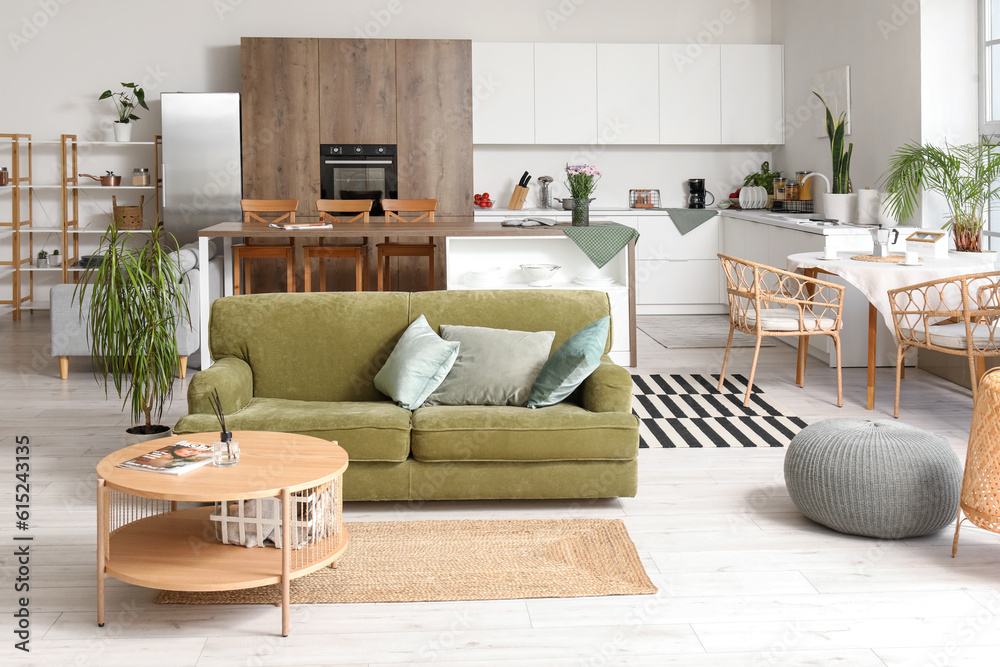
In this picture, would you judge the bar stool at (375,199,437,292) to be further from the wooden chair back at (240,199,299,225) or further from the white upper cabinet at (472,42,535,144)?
the white upper cabinet at (472,42,535,144)

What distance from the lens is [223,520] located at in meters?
2.98

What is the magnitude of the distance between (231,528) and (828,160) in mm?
6351

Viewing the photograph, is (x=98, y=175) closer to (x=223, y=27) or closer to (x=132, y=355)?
(x=223, y=27)

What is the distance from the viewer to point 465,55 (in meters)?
8.32

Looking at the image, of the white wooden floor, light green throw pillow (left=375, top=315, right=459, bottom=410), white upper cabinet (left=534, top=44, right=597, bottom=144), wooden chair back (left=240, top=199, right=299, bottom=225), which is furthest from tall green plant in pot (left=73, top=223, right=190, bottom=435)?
white upper cabinet (left=534, top=44, right=597, bottom=144)

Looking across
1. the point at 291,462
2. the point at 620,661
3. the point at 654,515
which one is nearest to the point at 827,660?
the point at 620,661

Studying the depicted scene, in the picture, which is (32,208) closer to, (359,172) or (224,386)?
(359,172)

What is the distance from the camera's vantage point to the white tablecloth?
5.10m

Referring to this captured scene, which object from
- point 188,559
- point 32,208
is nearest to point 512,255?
point 188,559

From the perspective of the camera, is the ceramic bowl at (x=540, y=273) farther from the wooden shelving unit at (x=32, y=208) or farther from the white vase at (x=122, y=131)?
the white vase at (x=122, y=131)

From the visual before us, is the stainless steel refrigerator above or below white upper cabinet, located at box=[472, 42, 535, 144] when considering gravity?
below

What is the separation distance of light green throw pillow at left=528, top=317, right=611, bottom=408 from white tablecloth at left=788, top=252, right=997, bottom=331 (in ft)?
6.16

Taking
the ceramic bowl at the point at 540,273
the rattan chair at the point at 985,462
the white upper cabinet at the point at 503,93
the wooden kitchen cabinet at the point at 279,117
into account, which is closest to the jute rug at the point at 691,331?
the ceramic bowl at the point at 540,273

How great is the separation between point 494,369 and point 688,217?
519 centimetres
